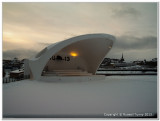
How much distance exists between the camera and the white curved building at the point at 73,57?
13211mm

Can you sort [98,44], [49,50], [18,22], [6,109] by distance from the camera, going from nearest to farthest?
1. [6,109]
2. [18,22]
3. [49,50]
4. [98,44]

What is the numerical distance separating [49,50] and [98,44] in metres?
4.84

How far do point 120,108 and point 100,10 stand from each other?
4.77 metres

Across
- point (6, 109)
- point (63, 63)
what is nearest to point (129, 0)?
point (6, 109)

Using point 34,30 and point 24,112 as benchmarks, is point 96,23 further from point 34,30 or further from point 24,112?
point 24,112

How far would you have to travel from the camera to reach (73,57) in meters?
19.0

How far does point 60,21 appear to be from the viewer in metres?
9.00

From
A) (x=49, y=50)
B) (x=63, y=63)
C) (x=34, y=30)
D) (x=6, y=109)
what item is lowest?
(x=6, y=109)

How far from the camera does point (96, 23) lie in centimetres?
889

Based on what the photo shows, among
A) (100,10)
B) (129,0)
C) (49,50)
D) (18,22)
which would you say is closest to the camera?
(129,0)

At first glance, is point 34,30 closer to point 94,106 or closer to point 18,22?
point 18,22

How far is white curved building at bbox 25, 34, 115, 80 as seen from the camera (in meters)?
13.2

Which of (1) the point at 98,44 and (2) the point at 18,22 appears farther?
(1) the point at 98,44

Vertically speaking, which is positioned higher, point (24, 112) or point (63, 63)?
point (63, 63)
